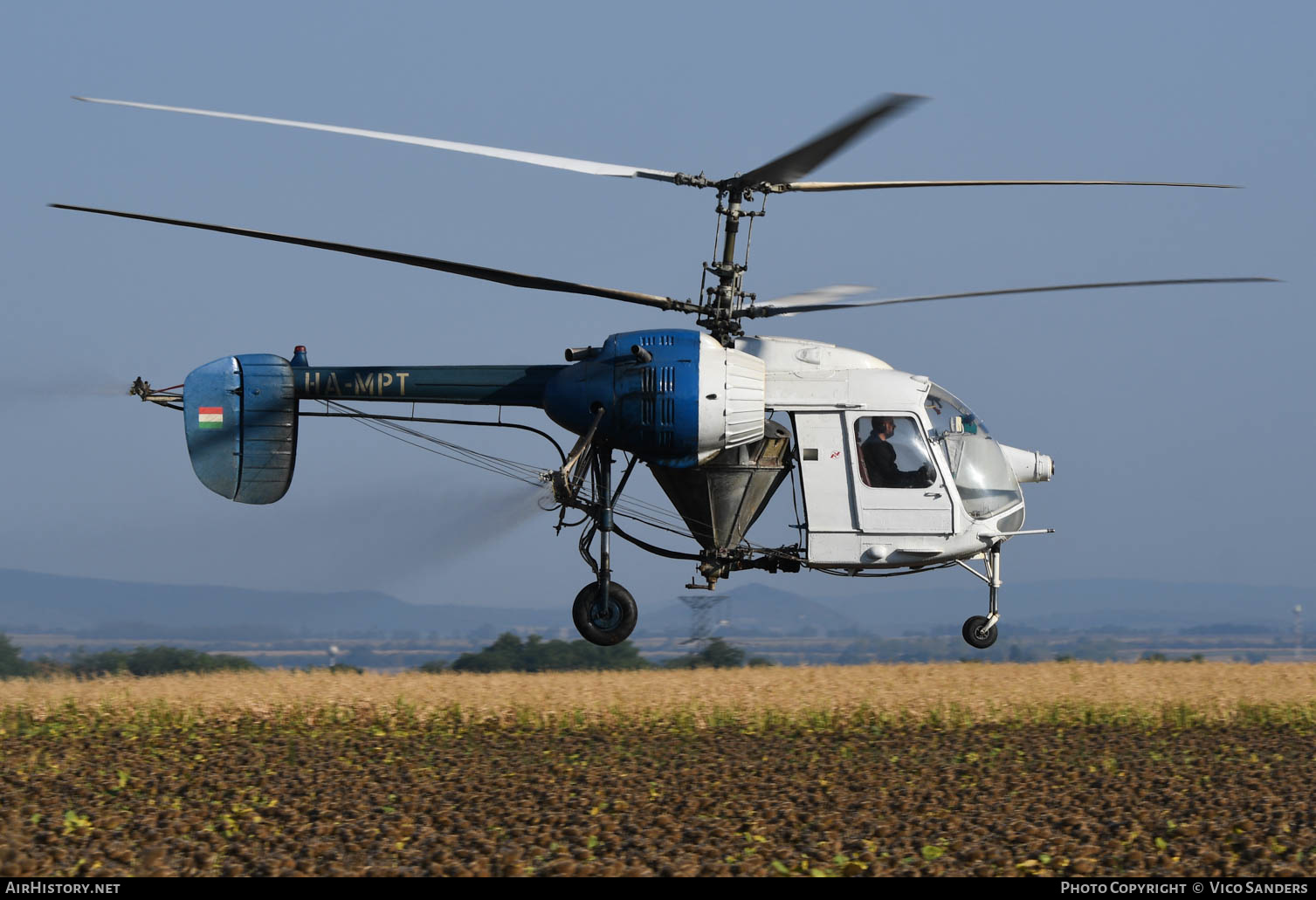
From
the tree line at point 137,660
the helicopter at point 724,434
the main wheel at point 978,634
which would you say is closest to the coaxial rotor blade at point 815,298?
the helicopter at point 724,434

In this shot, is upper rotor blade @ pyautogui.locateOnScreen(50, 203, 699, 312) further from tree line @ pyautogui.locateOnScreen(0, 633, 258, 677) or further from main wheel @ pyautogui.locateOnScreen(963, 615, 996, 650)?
tree line @ pyautogui.locateOnScreen(0, 633, 258, 677)

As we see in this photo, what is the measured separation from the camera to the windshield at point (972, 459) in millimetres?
15727

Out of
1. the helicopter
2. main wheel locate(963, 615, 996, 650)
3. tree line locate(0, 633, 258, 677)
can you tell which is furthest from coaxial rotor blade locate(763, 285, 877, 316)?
tree line locate(0, 633, 258, 677)

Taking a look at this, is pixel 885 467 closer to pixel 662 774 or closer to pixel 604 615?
pixel 604 615

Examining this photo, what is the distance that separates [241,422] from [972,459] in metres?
8.40

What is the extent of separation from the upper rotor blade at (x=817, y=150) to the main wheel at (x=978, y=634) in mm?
5748

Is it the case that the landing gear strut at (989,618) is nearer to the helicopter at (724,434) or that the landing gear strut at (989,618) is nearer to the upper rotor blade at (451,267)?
the helicopter at (724,434)

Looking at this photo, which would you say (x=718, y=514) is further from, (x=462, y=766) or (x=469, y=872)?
(x=469, y=872)

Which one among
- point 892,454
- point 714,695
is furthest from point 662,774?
point 714,695

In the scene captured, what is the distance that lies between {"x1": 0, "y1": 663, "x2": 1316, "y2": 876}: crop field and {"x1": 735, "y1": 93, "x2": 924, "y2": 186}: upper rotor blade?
575 centimetres

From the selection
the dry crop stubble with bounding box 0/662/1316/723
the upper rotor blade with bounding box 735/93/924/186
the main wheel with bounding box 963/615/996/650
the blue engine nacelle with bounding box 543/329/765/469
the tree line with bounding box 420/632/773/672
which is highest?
the upper rotor blade with bounding box 735/93/924/186

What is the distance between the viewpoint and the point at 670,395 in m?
15.1

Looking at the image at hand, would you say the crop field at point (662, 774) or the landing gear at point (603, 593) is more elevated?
A: the landing gear at point (603, 593)

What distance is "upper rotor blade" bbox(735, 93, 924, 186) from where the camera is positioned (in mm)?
11148
